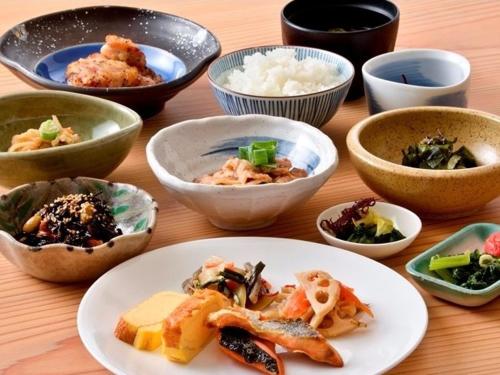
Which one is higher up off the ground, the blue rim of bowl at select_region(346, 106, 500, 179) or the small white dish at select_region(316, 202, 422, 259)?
the blue rim of bowl at select_region(346, 106, 500, 179)

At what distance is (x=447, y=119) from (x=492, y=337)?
2.17 ft

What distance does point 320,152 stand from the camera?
190 cm

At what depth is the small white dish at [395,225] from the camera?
1.67m

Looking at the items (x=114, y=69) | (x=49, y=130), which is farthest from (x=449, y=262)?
(x=114, y=69)

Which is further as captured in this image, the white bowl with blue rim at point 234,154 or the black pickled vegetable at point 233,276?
the white bowl with blue rim at point 234,154

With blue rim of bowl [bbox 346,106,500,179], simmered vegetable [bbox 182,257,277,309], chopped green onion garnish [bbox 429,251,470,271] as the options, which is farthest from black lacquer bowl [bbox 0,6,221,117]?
chopped green onion garnish [bbox 429,251,470,271]

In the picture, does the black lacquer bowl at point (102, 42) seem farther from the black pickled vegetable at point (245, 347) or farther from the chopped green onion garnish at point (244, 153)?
the black pickled vegetable at point (245, 347)

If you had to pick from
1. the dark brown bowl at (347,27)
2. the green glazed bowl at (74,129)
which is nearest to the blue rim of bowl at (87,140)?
the green glazed bowl at (74,129)

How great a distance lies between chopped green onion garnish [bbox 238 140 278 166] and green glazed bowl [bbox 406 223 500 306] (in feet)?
1.26

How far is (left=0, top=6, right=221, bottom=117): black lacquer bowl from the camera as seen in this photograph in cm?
231

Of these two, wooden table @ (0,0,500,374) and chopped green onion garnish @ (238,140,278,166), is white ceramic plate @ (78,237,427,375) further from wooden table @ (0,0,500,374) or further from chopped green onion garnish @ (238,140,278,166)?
chopped green onion garnish @ (238,140,278,166)

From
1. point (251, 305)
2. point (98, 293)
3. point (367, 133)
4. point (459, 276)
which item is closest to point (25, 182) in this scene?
point (98, 293)

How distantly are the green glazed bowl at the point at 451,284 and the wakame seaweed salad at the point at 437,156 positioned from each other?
212 millimetres

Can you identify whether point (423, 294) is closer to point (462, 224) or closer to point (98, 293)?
point (462, 224)
